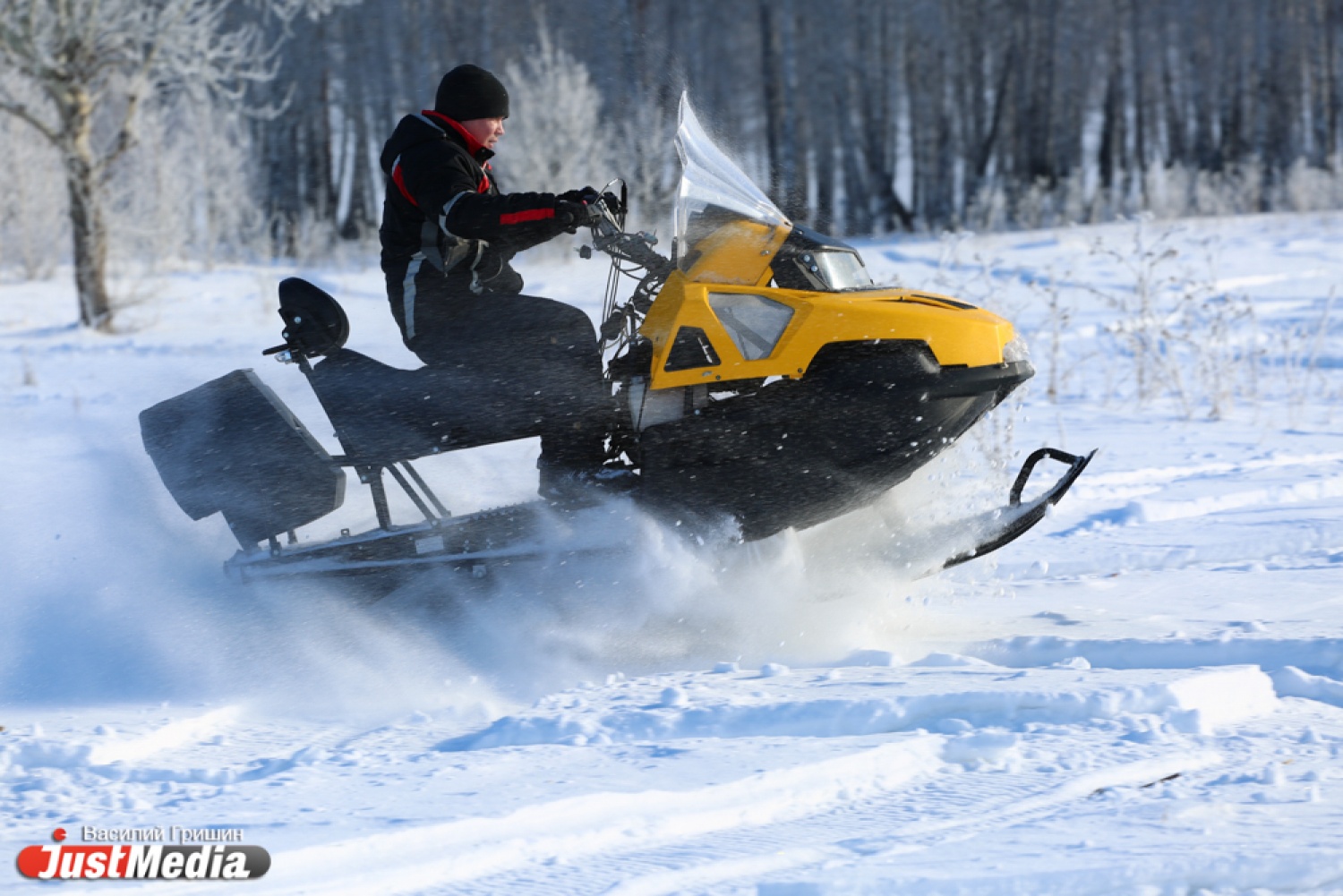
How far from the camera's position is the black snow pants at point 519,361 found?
371 centimetres

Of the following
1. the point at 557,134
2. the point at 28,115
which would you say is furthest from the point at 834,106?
the point at 28,115

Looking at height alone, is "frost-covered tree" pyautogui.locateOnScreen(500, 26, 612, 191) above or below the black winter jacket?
above

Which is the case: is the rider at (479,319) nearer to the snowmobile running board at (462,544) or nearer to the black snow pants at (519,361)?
the black snow pants at (519,361)

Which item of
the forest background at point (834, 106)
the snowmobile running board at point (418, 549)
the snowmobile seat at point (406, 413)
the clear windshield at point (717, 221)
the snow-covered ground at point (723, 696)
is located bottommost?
the snow-covered ground at point (723, 696)

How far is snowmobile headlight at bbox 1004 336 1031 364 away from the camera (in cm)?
344

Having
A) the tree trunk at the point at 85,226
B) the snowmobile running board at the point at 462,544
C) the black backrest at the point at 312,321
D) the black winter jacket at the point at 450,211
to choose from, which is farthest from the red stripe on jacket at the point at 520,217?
the tree trunk at the point at 85,226

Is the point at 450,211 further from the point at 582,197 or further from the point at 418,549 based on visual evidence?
the point at 418,549

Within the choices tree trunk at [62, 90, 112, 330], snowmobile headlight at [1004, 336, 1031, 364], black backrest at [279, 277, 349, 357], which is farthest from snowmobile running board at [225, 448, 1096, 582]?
tree trunk at [62, 90, 112, 330]

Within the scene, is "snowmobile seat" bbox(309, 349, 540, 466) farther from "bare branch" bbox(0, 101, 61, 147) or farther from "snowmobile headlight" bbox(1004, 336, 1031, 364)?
"bare branch" bbox(0, 101, 61, 147)

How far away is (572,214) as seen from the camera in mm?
3500

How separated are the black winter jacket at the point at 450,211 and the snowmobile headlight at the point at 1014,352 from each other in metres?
1.26

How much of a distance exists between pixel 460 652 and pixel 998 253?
11875mm

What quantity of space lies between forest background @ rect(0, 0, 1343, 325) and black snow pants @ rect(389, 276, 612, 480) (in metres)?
11.9

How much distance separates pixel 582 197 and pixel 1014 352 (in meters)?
1.27
